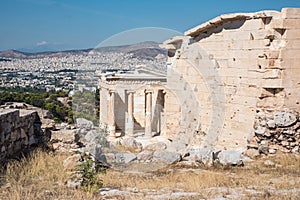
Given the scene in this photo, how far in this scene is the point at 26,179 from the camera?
5.84 m

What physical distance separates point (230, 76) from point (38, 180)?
736cm

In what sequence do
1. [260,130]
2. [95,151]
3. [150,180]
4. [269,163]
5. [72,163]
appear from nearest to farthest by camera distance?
[150,180]
[72,163]
[95,151]
[269,163]
[260,130]

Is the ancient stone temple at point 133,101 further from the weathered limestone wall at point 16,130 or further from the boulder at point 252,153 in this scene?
the weathered limestone wall at point 16,130

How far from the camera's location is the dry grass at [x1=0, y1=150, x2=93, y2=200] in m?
4.86

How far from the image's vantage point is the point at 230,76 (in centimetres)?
1126

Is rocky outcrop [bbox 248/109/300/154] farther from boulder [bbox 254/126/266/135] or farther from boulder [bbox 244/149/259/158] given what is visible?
boulder [bbox 244/149/259/158]

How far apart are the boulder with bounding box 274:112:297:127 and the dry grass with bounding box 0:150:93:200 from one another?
597 centimetres

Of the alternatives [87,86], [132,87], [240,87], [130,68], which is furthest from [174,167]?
[132,87]

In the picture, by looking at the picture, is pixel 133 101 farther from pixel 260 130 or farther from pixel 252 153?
pixel 252 153

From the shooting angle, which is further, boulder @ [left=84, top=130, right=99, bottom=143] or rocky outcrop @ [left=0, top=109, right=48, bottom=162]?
boulder @ [left=84, top=130, right=99, bottom=143]

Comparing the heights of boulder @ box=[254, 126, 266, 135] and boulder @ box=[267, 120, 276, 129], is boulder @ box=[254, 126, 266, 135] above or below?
below

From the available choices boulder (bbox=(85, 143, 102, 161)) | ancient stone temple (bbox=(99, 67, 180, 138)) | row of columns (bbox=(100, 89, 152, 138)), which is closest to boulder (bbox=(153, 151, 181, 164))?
boulder (bbox=(85, 143, 102, 161))

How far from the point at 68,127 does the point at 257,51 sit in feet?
19.5

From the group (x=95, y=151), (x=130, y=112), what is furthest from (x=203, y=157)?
(x=130, y=112)
